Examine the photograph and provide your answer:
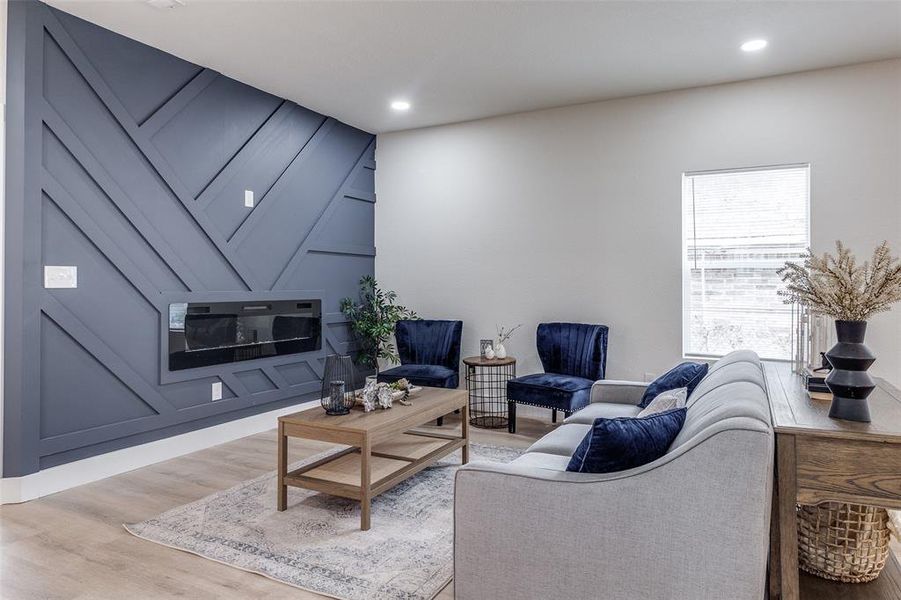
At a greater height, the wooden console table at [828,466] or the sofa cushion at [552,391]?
the wooden console table at [828,466]

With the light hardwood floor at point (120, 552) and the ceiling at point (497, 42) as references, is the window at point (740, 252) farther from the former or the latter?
the light hardwood floor at point (120, 552)

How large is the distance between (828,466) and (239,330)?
394 centimetres

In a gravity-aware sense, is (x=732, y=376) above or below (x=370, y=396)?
above

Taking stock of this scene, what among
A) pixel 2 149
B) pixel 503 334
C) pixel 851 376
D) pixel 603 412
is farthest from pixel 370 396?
pixel 2 149

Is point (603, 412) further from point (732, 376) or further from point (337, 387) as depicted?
point (337, 387)

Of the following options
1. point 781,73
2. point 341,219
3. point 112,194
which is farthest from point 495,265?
point 112,194

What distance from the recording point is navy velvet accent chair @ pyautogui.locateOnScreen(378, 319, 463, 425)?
16.1 ft

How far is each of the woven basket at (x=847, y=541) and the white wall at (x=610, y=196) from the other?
2543 mm

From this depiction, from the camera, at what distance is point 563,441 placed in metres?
2.64

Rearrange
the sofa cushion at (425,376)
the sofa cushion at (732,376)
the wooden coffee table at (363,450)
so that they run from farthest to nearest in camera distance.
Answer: the sofa cushion at (425,376)
the wooden coffee table at (363,450)
the sofa cushion at (732,376)

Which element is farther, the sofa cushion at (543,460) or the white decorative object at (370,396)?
the white decorative object at (370,396)

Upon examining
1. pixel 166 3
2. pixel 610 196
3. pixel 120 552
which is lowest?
pixel 120 552

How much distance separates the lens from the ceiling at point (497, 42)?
3227 millimetres

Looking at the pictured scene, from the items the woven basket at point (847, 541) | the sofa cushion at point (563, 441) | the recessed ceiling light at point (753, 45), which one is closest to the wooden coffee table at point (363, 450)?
the sofa cushion at point (563, 441)
